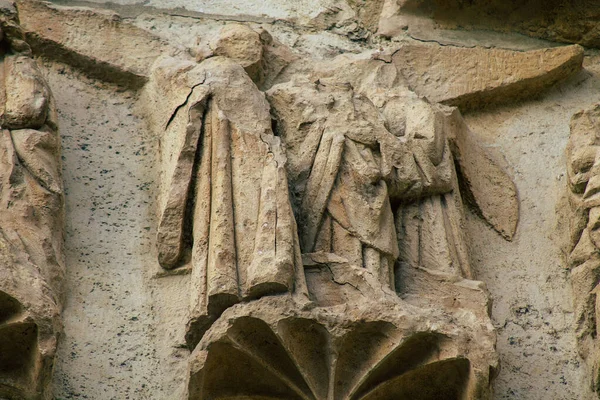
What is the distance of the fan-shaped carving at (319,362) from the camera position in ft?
14.4

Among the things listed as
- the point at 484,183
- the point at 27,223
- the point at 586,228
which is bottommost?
the point at 27,223

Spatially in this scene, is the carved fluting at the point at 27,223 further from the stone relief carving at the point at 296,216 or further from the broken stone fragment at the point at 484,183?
the broken stone fragment at the point at 484,183

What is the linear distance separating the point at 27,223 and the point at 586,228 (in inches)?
76.2

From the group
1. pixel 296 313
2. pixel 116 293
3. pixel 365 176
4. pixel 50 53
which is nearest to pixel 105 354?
pixel 116 293

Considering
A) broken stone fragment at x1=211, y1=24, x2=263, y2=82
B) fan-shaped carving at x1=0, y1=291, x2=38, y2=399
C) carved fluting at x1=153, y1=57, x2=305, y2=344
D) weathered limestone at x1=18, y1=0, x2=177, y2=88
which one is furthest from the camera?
weathered limestone at x1=18, y1=0, x2=177, y2=88

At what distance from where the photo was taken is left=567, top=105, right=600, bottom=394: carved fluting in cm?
498

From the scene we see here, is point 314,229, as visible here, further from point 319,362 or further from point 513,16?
point 513,16

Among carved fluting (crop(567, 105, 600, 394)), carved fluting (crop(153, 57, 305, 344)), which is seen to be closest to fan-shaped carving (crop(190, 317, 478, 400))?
carved fluting (crop(153, 57, 305, 344))

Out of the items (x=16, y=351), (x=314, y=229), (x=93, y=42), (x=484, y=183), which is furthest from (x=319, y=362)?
(x=93, y=42)

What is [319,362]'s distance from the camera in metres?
4.45

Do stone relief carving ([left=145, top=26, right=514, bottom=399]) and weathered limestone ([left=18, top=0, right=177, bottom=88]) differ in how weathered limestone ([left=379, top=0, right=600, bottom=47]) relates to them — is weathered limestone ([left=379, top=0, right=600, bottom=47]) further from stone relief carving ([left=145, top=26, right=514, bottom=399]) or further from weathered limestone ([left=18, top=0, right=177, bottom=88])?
weathered limestone ([left=18, top=0, right=177, bottom=88])

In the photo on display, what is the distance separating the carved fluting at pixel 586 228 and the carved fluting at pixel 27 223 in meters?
1.77

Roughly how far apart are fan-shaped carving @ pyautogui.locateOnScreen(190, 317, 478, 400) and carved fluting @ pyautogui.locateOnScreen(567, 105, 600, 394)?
25.9 inches

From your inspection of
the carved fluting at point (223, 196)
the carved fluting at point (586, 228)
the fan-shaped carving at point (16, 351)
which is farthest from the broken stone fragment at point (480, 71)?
the fan-shaped carving at point (16, 351)
